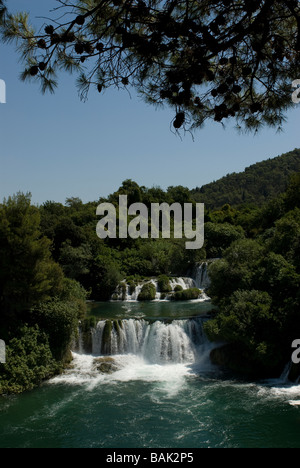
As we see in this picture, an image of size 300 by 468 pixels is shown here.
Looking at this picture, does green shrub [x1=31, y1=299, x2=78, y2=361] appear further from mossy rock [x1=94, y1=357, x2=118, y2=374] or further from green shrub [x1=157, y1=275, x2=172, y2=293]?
green shrub [x1=157, y1=275, x2=172, y2=293]

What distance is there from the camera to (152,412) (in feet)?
36.8

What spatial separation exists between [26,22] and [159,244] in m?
30.4

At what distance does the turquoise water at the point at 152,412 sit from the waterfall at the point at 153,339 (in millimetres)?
1348

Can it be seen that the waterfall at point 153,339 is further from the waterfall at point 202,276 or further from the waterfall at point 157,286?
the waterfall at point 202,276

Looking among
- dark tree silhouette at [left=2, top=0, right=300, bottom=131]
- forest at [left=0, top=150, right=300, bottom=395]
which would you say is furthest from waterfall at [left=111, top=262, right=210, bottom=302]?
dark tree silhouette at [left=2, top=0, right=300, bottom=131]

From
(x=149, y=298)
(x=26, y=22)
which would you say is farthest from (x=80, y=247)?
(x=26, y=22)

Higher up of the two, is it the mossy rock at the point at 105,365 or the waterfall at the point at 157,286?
the waterfall at the point at 157,286

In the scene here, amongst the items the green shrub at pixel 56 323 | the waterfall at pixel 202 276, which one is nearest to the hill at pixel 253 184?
the waterfall at pixel 202 276

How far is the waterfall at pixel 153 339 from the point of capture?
15914mm

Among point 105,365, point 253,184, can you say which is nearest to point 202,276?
point 105,365

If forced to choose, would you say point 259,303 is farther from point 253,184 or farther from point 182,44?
point 253,184

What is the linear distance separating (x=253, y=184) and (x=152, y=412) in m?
89.6

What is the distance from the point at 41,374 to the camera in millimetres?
13297

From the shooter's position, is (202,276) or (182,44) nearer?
(182,44)
